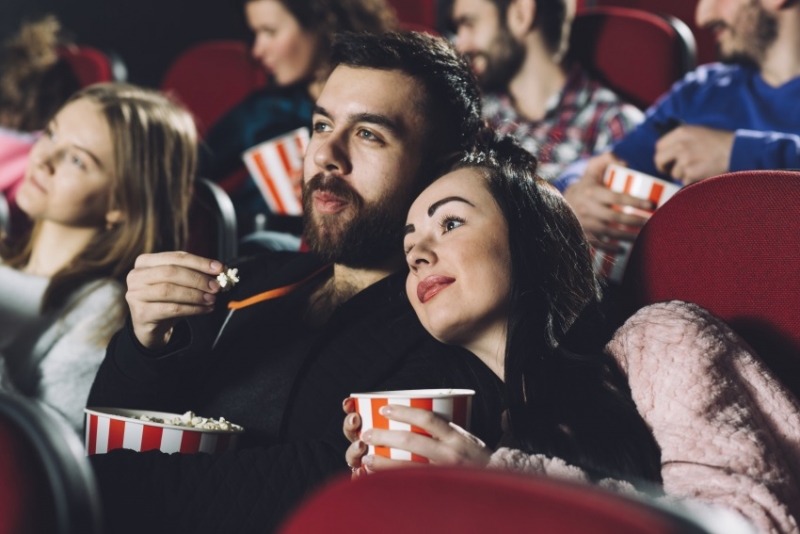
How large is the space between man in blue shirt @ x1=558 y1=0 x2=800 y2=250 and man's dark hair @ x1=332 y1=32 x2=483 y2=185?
0.27 metres

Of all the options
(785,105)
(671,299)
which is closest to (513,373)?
(671,299)

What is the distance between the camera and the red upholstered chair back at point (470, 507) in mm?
522

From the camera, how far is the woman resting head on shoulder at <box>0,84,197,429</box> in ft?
5.10

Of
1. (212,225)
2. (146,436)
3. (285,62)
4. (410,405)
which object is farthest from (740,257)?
(285,62)

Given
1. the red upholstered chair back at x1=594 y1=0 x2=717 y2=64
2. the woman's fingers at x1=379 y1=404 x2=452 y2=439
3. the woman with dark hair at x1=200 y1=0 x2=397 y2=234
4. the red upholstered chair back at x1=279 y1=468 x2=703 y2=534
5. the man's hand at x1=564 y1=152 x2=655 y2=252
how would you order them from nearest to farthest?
the red upholstered chair back at x1=279 y1=468 x2=703 y2=534 < the woman's fingers at x1=379 y1=404 x2=452 y2=439 < the man's hand at x1=564 y1=152 x2=655 y2=252 < the woman with dark hair at x1=200 y1=0 x2=397 y2=234 < the red upholstered chair back at x1=594 y1=0 x2=717 y2=64

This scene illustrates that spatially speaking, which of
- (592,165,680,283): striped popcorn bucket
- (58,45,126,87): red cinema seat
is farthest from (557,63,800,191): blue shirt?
(58,45,126,87): red cinema seat

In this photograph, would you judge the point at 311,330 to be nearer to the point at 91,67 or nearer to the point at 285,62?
the point at 285,62

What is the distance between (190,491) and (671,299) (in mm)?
603

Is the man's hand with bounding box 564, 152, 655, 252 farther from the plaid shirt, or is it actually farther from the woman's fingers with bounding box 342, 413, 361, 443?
the plaid shirt

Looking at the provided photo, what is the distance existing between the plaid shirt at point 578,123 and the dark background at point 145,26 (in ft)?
6.23

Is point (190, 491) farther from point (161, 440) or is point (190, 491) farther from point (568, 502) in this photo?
point (568, 502)

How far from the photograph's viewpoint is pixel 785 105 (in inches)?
78.2

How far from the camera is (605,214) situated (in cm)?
146

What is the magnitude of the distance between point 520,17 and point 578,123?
0.42 meters
